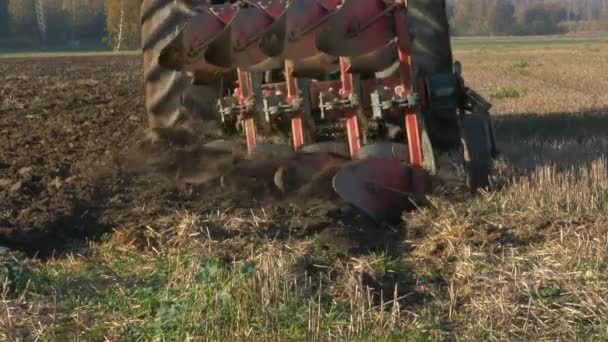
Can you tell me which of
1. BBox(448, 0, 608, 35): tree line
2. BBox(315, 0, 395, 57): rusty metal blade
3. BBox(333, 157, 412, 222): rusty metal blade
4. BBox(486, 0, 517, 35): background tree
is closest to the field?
BBox(333, 157, 412, 222): rusty metal blade

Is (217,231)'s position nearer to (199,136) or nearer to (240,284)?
(240,284)

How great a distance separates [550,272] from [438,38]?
8.26ft

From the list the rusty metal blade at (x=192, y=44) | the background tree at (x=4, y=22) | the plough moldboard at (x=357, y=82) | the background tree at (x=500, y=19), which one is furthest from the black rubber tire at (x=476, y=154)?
the background tree at (x=500, y=19)

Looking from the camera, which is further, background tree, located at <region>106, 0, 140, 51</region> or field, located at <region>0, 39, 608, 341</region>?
background tree, located at <region>106, 0, 140, 51</region>

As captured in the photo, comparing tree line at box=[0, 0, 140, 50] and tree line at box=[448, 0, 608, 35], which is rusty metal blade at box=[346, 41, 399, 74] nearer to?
tree line at box=[0, 0, 140, 50]

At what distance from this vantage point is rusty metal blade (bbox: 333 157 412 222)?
16.7 feet

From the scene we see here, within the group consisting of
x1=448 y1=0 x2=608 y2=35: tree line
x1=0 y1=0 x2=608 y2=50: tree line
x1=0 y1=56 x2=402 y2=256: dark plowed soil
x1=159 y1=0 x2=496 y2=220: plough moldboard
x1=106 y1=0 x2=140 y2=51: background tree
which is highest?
x1=159 y1=0 x2=496 y2=220: plough moldboard

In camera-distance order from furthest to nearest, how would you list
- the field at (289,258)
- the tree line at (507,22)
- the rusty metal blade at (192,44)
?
the tree line at (507,22), the rusty metal blade at (192,44), the field at (289,258)

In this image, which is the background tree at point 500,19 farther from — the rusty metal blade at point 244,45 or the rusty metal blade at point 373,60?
the rusty metal blade at point 373,60

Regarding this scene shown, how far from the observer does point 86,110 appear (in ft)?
31.0

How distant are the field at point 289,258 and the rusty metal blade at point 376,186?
4.9 inches

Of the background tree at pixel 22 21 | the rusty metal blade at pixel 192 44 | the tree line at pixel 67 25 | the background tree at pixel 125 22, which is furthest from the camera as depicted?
the background tree at pixel 22 21

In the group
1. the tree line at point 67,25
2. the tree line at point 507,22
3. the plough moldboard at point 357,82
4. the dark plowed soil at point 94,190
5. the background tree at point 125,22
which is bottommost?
the tree line at point 507,22

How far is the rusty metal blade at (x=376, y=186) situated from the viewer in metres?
5.09
